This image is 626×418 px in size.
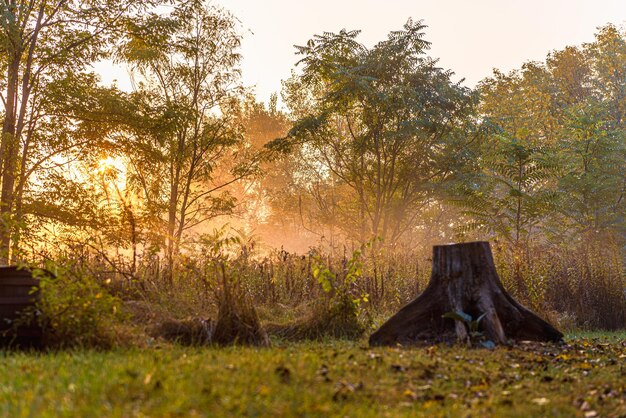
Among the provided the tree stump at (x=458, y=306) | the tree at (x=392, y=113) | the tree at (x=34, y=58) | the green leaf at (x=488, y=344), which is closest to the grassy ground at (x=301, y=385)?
the green leaf at (x=488, y=344)

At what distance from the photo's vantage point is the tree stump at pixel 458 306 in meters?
7.39

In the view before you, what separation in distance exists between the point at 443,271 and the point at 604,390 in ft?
9.84

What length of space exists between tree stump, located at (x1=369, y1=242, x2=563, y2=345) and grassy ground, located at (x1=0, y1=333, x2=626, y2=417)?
1.27m

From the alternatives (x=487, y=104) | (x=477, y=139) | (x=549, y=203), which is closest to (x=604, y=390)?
(x=549, y=203)

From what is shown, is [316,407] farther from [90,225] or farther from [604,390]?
[90,225]

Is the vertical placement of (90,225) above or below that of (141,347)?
above

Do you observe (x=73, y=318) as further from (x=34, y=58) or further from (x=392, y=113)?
(x=392, y=113)

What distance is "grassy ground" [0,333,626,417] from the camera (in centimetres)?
346

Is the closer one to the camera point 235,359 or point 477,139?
point 235,359

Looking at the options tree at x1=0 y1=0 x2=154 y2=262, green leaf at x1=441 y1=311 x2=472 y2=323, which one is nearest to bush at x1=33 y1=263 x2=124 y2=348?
green leaf at x1=441 y1=311 x2=472 y2=323

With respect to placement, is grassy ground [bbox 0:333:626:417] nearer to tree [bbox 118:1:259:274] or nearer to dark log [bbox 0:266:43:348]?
dark log [bbox 0:266:43:348]

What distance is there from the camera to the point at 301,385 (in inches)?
161

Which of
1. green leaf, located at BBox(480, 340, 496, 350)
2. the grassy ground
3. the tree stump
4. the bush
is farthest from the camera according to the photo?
the tree stump

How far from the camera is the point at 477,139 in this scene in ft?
82.3
